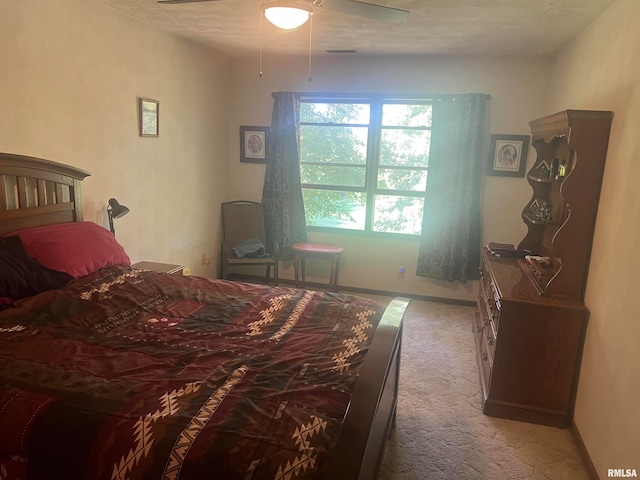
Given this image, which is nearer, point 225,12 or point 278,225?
point 225,12

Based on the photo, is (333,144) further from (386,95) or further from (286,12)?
(286,12)

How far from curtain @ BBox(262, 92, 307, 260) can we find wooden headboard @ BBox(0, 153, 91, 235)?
88.4 inches

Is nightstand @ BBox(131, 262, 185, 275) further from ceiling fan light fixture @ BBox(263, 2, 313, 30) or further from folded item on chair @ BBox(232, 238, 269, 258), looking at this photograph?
ceiling fan light fixture @ BBox(263, 2, 313, 30)

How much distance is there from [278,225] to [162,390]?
140 inches

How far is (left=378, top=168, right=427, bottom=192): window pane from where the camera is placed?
473 centimetres

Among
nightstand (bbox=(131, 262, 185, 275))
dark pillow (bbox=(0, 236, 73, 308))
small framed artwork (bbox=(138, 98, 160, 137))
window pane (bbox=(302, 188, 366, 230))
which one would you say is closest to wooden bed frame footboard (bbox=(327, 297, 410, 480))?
dark pillow (bbox=(0, 236, 73, 308))

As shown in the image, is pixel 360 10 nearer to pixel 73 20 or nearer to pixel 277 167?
pixel 73 20

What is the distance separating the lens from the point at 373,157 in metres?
4.78

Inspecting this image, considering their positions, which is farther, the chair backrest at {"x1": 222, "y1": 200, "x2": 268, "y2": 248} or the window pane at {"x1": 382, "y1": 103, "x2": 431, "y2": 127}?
the chair backrest at {"x1": 222, "y1": 200, "x2": 268, "y2": 248}

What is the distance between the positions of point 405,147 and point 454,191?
705mm

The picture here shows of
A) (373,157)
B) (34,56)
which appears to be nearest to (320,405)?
(34,56)

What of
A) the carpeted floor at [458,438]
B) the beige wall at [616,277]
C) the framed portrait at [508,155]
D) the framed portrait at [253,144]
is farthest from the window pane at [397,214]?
the beige wall at [616,277]

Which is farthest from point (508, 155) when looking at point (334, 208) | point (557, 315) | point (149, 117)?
point (149, 117)

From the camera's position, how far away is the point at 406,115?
466 centimetres
